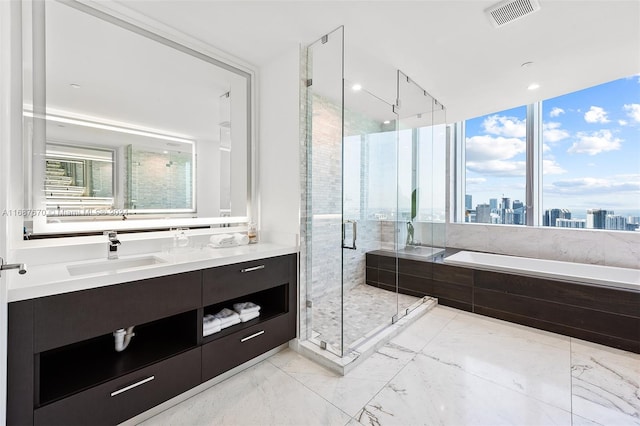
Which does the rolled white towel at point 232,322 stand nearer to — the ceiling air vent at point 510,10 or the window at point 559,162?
the ceiling air vent at point 510,10

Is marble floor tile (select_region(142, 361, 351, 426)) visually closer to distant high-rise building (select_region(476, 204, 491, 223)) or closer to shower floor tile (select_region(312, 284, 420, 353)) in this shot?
shower floor tile (select_region(312, 284, 420, 353))

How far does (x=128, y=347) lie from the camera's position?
65.6 inches

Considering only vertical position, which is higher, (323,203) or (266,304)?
(323,203)

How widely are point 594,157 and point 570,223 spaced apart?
2.71 feet

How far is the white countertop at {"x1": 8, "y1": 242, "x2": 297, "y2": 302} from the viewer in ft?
3.89

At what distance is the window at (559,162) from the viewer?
10.2ft

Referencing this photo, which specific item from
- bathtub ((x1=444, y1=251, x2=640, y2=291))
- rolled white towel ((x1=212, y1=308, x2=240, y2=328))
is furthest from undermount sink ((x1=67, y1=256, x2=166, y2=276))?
bathtub ((x1=444, y1=251, x2=640, y2=291))

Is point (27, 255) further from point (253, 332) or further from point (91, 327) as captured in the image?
point (253, 332)

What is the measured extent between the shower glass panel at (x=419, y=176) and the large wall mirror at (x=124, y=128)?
1.75 meters

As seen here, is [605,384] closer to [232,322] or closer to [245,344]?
[245,344]

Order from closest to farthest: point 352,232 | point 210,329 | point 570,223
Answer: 1. point 210,329
2. point 352,232
3. point 570,223

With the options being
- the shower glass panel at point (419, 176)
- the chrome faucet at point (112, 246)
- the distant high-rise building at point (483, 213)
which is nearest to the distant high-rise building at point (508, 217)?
the distant high-rise building at point (483, 213)

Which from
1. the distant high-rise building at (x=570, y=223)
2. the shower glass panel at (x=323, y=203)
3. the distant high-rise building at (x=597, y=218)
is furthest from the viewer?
the distant high-rise building at (x=570, y=223)

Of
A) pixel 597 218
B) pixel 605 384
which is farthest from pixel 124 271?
pixel 597 218
